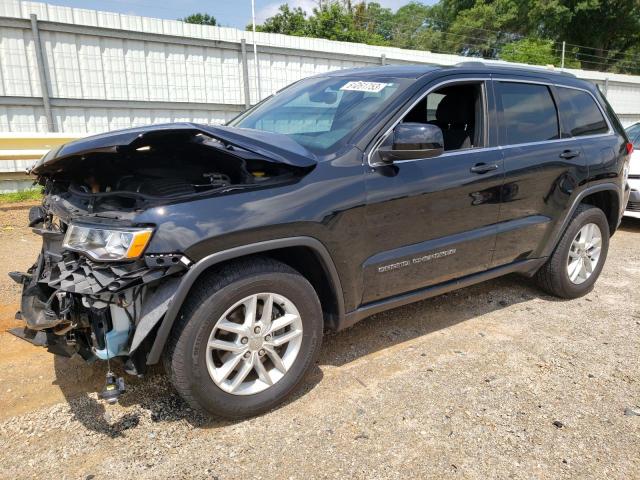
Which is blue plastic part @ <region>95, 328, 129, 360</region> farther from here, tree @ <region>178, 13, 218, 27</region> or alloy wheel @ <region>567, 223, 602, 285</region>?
tree @ <region>178, 13, 218, 27</region>

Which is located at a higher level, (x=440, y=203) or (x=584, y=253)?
(x=440, y=203)

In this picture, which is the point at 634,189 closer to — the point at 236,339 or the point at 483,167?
the point at 483,167

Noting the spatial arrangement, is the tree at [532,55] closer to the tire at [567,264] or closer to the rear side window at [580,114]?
the rear side window at [580,114]

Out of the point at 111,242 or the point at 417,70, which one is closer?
the point at 111,242

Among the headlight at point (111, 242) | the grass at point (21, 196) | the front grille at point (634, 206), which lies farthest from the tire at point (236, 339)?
the front grille at point (634, 206)

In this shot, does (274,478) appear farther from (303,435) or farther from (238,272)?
(238,272)

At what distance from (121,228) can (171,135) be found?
496mm

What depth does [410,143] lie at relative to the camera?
280 cm

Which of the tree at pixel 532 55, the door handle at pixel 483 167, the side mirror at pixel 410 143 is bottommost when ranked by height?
the door handle at pixel 483 167

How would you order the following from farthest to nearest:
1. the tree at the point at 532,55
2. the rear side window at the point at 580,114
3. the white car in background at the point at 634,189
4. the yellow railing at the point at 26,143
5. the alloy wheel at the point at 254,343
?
the tree at the point at 532,55 < the white car in background at the point at 634,189 < the yellow railing at the point at 26,143 < the rear side window at the point at 580,114 < the alloy wheel at the point at 254,343

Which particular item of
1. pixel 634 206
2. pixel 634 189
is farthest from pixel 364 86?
pixel 634 206

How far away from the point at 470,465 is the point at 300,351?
1019 mm

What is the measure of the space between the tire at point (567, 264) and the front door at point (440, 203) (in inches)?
37.4

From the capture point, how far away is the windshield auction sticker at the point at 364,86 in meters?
3.26
